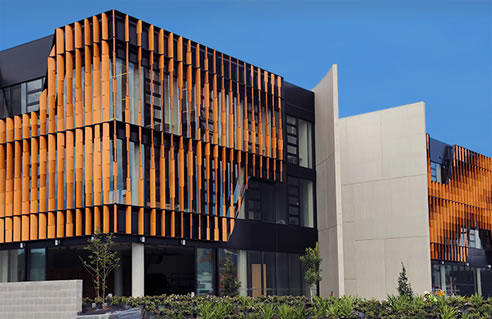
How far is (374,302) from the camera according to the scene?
75.8ft

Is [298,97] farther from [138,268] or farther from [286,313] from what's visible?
[286,313]

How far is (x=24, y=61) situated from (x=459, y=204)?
117 ft

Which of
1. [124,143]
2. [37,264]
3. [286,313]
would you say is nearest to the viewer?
[286,313]

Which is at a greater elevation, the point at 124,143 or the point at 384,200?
the point at 124,143

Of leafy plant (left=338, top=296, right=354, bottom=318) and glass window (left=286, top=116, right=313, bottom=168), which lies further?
glass window (left=286, top=116, right=313, bottom=168)

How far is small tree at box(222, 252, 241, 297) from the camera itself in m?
37.8

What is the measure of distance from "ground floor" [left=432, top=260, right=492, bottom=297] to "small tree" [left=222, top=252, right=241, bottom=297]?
1935 cm

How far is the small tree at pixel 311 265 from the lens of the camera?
41938 millimetres

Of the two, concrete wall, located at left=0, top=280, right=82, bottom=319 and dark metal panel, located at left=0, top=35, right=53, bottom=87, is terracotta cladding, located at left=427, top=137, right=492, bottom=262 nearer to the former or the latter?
dark metal panel, located at left=0, top=35, right=53, bottom=87

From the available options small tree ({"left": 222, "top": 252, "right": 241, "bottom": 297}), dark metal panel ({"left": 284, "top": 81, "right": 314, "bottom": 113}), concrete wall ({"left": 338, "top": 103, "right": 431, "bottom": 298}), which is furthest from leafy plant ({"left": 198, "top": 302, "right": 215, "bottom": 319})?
concrete wall ({"left": 338, "top": 103, "right": 431, "bottom": 298})

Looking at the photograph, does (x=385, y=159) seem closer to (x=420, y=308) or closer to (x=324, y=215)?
(x=324, y=215)

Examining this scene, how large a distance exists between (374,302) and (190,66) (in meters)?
18.8

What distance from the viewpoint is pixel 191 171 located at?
36656 millimetres

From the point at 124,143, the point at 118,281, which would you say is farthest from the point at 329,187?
the point at 124,143
